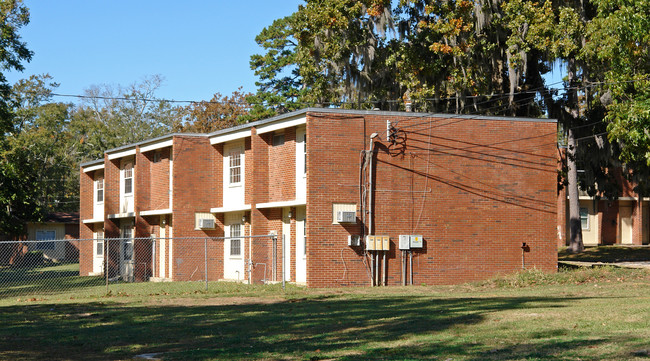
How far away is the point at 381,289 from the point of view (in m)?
23.7

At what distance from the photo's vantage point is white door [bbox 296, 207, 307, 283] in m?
26.9

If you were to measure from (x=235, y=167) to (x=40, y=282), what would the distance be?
32.2ft

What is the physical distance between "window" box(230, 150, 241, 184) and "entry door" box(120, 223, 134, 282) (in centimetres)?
768

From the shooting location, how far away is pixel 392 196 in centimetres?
2547

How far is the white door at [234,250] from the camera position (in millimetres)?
30484

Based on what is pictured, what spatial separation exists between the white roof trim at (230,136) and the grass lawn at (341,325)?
8134 millimetres

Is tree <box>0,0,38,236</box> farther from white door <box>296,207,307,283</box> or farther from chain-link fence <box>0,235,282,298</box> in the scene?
white door <box>296,207,307,283</box>

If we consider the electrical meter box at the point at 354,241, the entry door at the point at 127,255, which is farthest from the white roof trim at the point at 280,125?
the entry door at the point at 127,255

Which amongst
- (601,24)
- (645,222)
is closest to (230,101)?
(645,222)

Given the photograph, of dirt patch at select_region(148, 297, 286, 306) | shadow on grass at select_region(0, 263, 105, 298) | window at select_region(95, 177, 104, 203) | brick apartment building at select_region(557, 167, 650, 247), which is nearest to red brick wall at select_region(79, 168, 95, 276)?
window at select_region(95, 177, 104, 203)

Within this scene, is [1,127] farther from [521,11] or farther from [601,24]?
[601,24]

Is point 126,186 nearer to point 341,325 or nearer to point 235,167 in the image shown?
point 235,167

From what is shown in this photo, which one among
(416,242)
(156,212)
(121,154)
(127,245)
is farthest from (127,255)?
(416,242)

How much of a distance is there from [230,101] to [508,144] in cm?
3687
